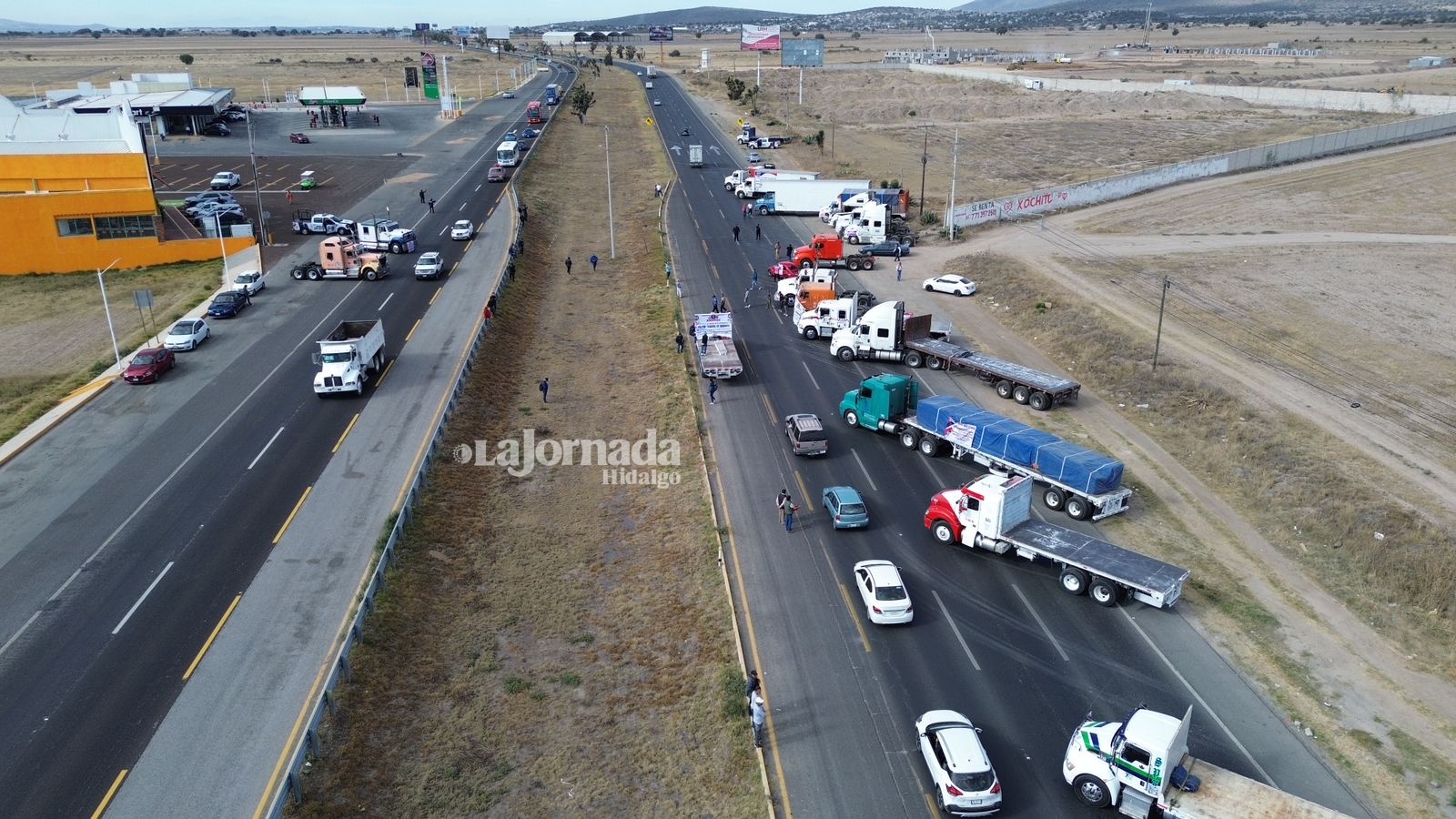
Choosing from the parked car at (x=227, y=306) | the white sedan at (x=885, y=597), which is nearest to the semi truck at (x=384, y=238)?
the parked car at (x=227, y=306)

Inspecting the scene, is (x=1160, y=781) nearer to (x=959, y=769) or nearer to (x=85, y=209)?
(x=959, y=769)

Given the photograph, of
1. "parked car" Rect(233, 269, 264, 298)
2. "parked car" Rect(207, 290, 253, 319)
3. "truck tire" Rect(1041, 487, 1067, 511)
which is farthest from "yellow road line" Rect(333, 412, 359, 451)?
"truck tire" Rect(1041, 487, 1067, 511)

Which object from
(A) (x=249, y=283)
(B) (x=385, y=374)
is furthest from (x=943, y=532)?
(A) (x=249, y=283)

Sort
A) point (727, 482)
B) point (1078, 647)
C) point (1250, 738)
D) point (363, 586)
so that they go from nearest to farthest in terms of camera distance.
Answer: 1. point (1250, 738)
2. point (1078, 647)
3. point (363, 586)
4. point (727, 482)

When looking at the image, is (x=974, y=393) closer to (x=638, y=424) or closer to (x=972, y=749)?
(x=638, y=424)

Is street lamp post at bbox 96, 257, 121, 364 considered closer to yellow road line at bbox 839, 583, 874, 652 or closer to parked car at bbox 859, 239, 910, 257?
yellow road line at bbox 839, 583, 874, 652

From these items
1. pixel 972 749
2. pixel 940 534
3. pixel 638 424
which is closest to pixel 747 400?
pixel 638 424
